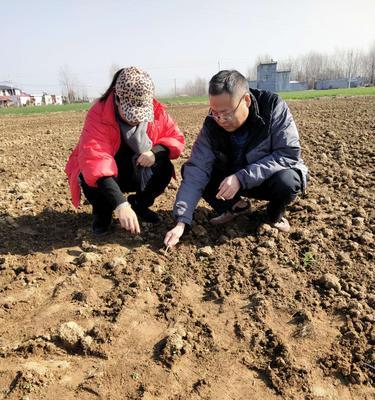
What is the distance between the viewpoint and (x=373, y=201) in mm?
3322

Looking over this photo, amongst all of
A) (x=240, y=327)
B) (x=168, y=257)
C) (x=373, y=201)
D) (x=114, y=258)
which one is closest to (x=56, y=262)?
(x=114, y=258)

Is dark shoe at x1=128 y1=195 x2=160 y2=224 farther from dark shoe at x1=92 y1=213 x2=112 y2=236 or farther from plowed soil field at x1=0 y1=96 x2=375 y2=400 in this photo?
dark shoe at x1=92 y1=213 x2=112 y2=236

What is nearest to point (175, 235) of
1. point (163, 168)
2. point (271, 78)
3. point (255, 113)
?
point (163, 168)

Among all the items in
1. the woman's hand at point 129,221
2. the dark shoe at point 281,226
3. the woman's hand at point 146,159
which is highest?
the woman's hand at point 146,159

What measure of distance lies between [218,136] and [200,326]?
1274 millimetres

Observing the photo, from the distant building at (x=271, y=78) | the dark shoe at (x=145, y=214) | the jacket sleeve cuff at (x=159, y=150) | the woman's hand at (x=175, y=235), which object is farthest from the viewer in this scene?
the distant building at (x=271, y=78)

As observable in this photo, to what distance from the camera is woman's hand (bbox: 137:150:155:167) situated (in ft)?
9.15

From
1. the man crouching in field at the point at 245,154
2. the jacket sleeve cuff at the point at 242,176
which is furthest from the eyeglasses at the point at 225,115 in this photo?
the jacket sleeve cuff at the point at 242,176

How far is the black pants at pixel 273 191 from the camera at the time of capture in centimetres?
266

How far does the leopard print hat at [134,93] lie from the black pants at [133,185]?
42 cm

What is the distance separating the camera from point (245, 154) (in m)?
2.76

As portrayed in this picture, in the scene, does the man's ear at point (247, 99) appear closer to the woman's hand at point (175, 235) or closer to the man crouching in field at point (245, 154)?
the man crouching in field at point (245, 154)

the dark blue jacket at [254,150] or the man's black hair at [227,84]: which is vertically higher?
the man's black hair at [227,84]

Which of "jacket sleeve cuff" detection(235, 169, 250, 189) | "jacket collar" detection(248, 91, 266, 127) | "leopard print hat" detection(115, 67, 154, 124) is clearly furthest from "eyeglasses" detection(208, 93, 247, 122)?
"leopard print hat" detection(115, 67, 154, 124)
